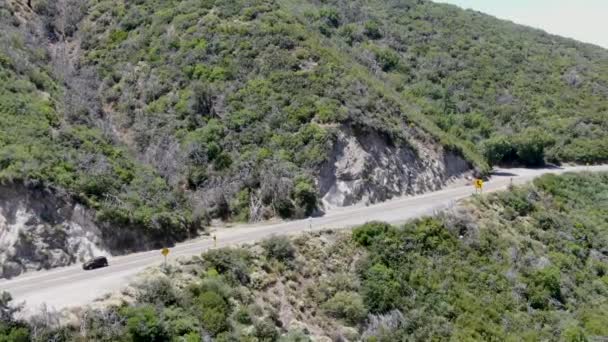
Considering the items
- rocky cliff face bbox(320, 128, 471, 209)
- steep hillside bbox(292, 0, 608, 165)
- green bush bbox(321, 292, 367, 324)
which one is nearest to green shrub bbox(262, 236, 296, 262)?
green bush bbox(321, 292, 367, 324)

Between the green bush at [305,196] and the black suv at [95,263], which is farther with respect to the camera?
the green bush at [305,196]

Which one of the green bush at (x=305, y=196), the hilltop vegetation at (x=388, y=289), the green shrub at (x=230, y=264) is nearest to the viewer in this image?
the hilltop vegetation at (x=388, y=289)

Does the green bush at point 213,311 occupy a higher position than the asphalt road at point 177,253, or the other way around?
the asphalt road at point 177,253

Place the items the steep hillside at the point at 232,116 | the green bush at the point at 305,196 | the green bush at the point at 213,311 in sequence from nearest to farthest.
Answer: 1. the green bush at the point at 213,311
2. the steep hillside at the point at 232,116
3. the green bush at the point at 305,196

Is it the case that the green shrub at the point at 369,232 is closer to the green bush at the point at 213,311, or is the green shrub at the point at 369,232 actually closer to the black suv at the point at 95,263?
the green bush at the point at 213,311

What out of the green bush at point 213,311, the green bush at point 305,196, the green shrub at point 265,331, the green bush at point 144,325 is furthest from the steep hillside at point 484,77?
the green bush at point 144,325

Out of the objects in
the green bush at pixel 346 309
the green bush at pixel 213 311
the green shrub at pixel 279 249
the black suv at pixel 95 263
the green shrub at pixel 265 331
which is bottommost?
the green bush at pixel 346 309

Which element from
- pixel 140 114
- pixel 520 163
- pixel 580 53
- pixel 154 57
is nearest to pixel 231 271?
pixel 140 114

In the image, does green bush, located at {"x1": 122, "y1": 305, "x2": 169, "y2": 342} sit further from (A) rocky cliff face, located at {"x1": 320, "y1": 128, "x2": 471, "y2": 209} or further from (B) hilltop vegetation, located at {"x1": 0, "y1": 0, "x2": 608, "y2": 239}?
(A) rocky cliff face, located at {"x1": 320, "y1": 128, "x2": 471, "y2": 209}

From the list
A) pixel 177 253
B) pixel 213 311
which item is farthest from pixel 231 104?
pixel 213 311
